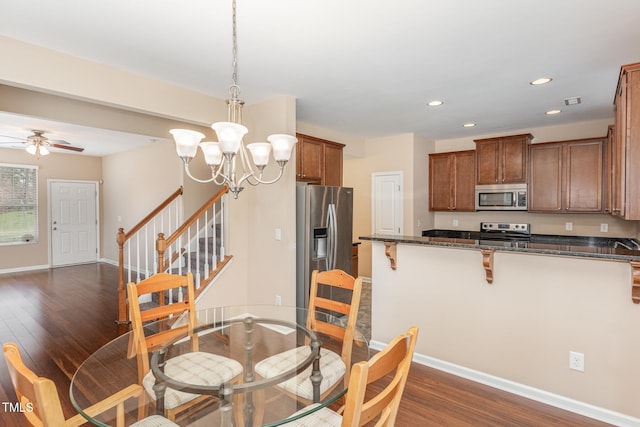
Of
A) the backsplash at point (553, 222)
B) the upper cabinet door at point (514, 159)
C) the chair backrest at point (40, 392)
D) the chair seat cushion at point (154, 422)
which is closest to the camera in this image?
the chair backrest at point (40, 392)

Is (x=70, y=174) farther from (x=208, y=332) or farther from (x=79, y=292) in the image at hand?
(x=208, y=332)

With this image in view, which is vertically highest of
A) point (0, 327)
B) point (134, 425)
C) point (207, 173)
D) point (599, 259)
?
point (207, 173)

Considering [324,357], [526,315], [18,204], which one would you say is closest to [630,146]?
[526,315]

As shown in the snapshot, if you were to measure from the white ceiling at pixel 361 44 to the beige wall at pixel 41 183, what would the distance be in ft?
19.3

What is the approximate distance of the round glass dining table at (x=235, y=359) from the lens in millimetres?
1477

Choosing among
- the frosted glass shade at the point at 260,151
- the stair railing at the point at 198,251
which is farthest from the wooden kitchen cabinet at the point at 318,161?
the frosted glass shade at the point at 260,151

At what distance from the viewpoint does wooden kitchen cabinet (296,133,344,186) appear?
4.25 m

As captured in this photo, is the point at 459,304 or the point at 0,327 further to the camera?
the point at 0,327

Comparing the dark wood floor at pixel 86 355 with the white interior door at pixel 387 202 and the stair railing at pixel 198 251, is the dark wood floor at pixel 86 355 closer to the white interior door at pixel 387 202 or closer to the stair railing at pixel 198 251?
the stair railing at pixel 198 251

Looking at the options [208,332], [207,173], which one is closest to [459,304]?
[208,332]

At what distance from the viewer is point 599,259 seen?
2223mm

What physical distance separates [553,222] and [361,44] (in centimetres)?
439

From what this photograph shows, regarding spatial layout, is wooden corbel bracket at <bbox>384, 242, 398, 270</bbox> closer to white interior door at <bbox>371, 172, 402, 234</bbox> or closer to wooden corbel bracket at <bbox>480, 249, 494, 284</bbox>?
wooden corbel bracket at <bbox>480, 249, 494, 284</bbox>

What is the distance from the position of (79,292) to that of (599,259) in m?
6.62
